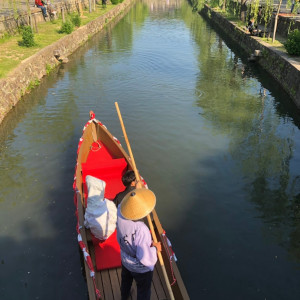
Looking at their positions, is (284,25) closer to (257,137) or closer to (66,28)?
(257,137)

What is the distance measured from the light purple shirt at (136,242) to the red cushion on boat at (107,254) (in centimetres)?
158

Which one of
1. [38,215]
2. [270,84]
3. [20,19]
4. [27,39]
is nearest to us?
[38,215]

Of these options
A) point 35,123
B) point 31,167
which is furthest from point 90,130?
point 35,123

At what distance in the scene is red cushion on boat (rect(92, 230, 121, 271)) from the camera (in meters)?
5.31

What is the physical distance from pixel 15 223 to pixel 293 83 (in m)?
13.1

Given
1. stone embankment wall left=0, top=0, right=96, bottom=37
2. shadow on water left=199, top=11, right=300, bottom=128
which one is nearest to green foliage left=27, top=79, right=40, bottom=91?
stone embankment wall left=0, top=0, right=96, bottom=37

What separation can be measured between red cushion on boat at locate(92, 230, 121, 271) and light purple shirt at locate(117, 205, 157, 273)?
62.4 inches

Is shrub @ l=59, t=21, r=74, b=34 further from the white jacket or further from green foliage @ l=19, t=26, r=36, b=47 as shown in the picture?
the white jacket

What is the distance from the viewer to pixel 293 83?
47.0ft

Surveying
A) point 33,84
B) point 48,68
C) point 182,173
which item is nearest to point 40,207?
point 182,173

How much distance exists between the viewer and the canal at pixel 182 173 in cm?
607

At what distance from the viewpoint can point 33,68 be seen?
1612 centimetres

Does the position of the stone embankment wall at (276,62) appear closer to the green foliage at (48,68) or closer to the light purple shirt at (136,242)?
the light purple shirt at (136,242)

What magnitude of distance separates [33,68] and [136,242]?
48.6ft
